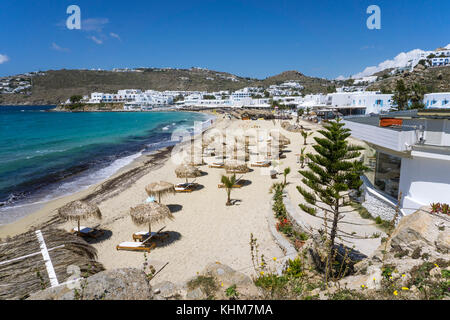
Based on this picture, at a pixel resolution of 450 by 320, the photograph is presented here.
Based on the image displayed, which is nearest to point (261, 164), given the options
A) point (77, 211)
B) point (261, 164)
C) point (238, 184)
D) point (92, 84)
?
point (261, 164)

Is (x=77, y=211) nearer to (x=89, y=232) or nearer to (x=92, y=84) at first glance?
(x=89, y=232)

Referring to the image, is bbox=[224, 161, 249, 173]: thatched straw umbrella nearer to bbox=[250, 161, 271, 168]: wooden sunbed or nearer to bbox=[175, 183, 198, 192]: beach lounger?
bbox=[250, 161, 271, 168]: wooden sunbed

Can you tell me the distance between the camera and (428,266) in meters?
3.93

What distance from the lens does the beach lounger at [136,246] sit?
27.0 ft

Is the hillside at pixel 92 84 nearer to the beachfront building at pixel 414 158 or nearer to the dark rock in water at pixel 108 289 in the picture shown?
the beachfront building at pixel 414 158

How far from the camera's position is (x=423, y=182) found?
6926 mm

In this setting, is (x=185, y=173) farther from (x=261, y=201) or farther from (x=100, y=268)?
(x=100, y=268)

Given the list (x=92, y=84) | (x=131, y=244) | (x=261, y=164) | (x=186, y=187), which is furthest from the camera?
(x=92, y=84)

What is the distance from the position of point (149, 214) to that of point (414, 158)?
7643 mm

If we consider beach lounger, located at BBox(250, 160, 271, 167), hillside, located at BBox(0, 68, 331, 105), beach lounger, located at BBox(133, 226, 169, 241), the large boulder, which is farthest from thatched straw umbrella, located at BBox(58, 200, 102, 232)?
hillside, located at BBox(0, 68, 331, 105)

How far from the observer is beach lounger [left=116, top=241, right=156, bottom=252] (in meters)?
8.22

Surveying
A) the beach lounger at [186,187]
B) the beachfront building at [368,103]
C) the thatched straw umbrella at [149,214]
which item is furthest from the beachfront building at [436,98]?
the thatched straw umbrella at [149,214]

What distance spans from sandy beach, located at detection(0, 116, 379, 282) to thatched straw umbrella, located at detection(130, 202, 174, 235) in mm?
811
